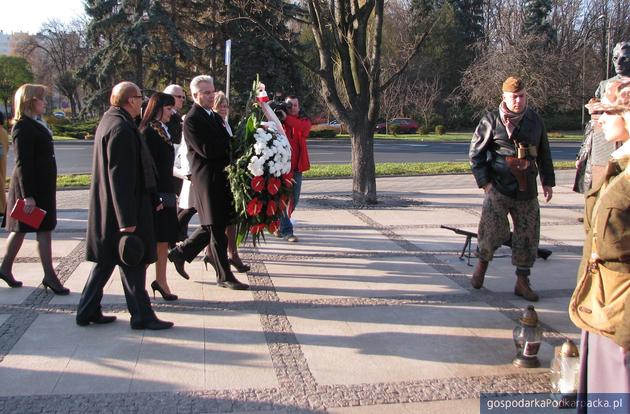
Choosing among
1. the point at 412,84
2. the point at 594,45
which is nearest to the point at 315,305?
the point at 412,84

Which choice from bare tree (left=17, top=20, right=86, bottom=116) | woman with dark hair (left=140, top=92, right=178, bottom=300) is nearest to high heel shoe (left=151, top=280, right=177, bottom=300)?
woman with dark hair (left=140, top=92, right=178, bottom=300)

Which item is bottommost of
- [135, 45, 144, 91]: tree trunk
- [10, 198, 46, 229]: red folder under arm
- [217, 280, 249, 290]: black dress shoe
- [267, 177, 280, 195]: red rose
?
[217, 280, 249, 290]: black dress shoe

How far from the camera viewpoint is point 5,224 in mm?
5988

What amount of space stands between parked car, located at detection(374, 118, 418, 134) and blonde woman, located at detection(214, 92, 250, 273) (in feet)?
123

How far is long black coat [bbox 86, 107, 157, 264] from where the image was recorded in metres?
4.46

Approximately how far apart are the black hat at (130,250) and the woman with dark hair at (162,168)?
0.73 metres

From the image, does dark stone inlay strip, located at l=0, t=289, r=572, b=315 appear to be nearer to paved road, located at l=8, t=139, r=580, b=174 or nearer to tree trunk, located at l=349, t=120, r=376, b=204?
tree trunk, located at l=349, t=120, r=376, b=204

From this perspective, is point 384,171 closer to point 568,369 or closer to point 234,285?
point 234,285

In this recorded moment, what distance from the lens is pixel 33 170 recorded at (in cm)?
551

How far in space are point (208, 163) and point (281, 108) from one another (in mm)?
2456

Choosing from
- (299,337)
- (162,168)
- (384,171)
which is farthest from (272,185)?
(384,171)

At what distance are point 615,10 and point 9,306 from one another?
194 feet

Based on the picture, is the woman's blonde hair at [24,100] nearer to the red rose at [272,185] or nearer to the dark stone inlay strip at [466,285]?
the red rose at [272,185]

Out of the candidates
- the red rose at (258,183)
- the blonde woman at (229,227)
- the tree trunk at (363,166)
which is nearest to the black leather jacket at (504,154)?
the red rose at (258,183)
